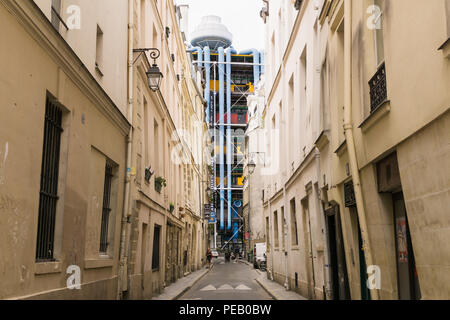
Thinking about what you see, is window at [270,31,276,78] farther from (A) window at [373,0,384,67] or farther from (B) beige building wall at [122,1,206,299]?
(A) window at [373,0,384,67]

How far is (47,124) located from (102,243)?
394 cm

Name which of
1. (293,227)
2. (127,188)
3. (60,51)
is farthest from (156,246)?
(60,51)

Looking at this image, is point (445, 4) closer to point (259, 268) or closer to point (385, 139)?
point (385, 139)

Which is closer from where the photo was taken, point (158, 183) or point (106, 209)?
point (106, 209)

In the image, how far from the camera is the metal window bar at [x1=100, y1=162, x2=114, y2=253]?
10.4 metres

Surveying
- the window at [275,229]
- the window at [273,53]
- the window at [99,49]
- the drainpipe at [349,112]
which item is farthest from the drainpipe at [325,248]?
the window at [273,53]

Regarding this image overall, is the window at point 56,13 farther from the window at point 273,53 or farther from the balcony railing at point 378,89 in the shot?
the window at point 273,53

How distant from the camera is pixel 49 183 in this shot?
23.5ft

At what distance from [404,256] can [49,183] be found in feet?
16.4

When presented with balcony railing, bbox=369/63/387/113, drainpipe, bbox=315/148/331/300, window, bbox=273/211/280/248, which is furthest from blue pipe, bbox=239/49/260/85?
balcony railing, bbox=369/63/387/113

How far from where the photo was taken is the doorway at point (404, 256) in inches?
261

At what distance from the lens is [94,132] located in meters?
9.21

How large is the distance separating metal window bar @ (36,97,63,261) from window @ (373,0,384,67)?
4.68 m

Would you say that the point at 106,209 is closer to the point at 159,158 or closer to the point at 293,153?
the point at 159,158
